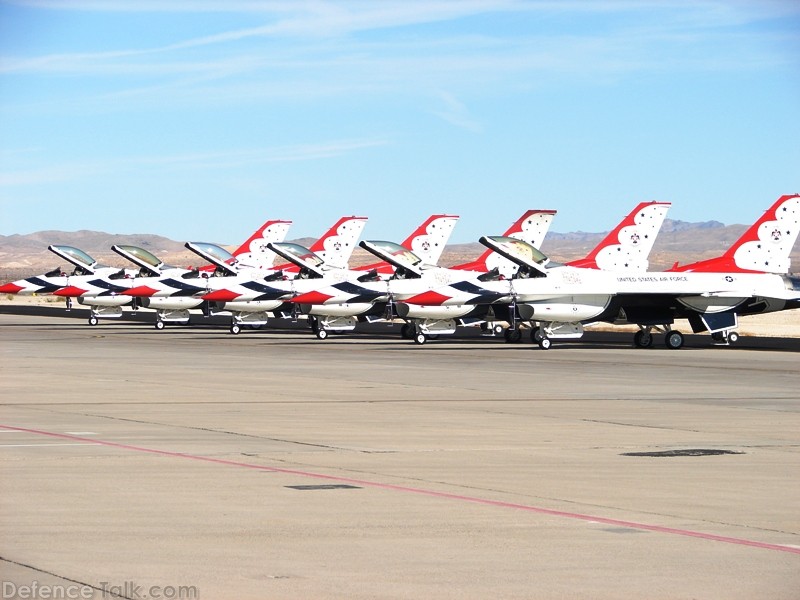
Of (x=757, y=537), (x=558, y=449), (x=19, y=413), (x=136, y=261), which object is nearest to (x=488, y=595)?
(x=757, y=537)

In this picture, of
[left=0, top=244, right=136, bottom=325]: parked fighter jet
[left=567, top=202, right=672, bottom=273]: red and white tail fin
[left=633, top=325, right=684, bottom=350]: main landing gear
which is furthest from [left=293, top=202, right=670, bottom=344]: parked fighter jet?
[left=0, top=244, right=136, bottom=325]: parked fighter jet

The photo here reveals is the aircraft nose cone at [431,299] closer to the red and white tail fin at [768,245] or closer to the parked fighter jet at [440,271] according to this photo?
the parked fighter jet at [440,271]

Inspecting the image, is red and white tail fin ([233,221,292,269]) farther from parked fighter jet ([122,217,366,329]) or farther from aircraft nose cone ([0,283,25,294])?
aircraft nose cone ([0,283,25,294])

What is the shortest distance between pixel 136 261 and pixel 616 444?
45454 mm

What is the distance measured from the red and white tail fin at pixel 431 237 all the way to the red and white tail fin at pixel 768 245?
40.9 ft

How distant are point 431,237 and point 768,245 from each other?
48.0 ft

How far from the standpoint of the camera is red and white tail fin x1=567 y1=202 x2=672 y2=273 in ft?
162

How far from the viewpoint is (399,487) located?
523 inches

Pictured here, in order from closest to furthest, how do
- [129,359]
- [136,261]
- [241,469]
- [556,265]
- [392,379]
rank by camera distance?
[241,469] < [392,379] < [129,359] < [556,265] < [136,261]

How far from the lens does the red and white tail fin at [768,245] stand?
4612 cm

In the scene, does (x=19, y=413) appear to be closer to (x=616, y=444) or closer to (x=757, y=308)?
(x=616, y=444)

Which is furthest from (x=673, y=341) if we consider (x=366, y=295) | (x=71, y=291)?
(x=71, y=291)

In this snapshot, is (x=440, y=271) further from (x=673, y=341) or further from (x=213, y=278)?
(x=213, y=278)

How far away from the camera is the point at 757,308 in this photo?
45.0m
